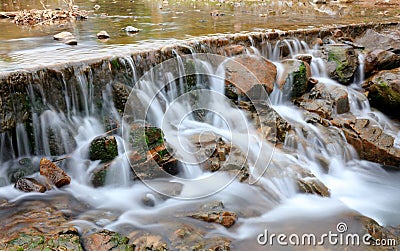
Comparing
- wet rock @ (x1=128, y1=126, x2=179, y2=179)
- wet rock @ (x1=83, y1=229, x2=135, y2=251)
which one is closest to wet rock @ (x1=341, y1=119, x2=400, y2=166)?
wet rock @ (x1=128, y1=126, x2=179, y2=179)

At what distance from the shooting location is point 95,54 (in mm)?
6016

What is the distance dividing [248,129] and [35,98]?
3502 mm

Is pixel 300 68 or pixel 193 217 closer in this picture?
pixel 193 217

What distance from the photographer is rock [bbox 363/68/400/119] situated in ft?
21.7

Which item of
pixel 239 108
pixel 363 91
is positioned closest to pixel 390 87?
pixel 363 91

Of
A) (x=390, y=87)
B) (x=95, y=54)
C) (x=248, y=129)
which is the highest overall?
(x=95, y=54)

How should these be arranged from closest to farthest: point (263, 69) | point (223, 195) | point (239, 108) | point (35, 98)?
1. point (223, 195)
2. point (35, 98)
3. point (239, 108)
4. point (263, 69)

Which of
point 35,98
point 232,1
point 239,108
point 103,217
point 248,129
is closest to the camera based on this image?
point 103,217

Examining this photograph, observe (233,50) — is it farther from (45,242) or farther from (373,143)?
(45,242)

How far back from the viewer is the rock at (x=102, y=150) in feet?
15.4

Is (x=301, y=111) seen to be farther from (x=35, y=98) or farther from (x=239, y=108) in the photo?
(x=35, y=98)

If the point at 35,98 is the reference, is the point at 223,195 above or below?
below

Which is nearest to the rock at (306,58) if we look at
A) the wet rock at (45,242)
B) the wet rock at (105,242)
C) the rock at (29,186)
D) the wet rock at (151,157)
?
the wet rock at (151,157)

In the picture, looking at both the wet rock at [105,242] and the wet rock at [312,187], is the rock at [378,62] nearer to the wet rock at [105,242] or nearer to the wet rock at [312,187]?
the wet rock at [312,187]
